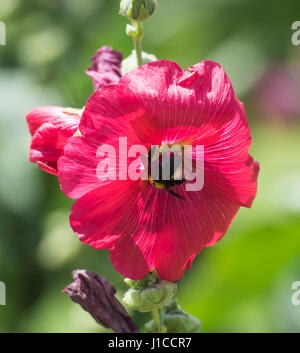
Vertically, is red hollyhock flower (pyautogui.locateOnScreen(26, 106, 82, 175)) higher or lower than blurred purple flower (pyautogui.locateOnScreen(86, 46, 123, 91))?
lower

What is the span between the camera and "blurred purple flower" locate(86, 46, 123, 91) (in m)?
1.37

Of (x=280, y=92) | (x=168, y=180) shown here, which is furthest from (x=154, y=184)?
(x=280, y=92)

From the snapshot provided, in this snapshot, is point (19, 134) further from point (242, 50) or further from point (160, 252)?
point (160, 252)

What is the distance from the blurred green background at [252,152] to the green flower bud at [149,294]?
2.59 feet

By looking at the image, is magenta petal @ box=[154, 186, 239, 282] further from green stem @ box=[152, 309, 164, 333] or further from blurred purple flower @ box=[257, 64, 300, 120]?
blurred purple flower @ box=[257, 64, 300, 120]

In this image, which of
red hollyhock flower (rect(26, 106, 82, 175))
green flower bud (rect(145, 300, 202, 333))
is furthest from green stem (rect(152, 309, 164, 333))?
red hollyhock flower (rect(26, 106, 82, 175))

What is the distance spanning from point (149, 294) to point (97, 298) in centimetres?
16

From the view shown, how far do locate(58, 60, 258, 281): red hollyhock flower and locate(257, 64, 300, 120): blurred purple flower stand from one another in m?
2.04

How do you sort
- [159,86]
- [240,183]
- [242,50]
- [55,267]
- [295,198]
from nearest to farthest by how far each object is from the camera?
1. [159,86]
2. [240,183]
3. [295,198]
4. [55,267]
5. [242,50]

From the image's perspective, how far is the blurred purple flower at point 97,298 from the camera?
1309 mm

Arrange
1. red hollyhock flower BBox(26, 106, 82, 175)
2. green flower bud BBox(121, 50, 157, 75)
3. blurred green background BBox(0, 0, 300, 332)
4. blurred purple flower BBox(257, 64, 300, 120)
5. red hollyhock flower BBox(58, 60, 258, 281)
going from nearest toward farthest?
red hollyhock flower BBox(58, 60, 258, 281), red hollyhock flower BBox(26, 106, 82, 175), green flower bud BBox(121, 50, 157, 75), blurred green background BBox(0, 0, 300, 332), blurred purple flower BBox(257, 64, 300, 120)
